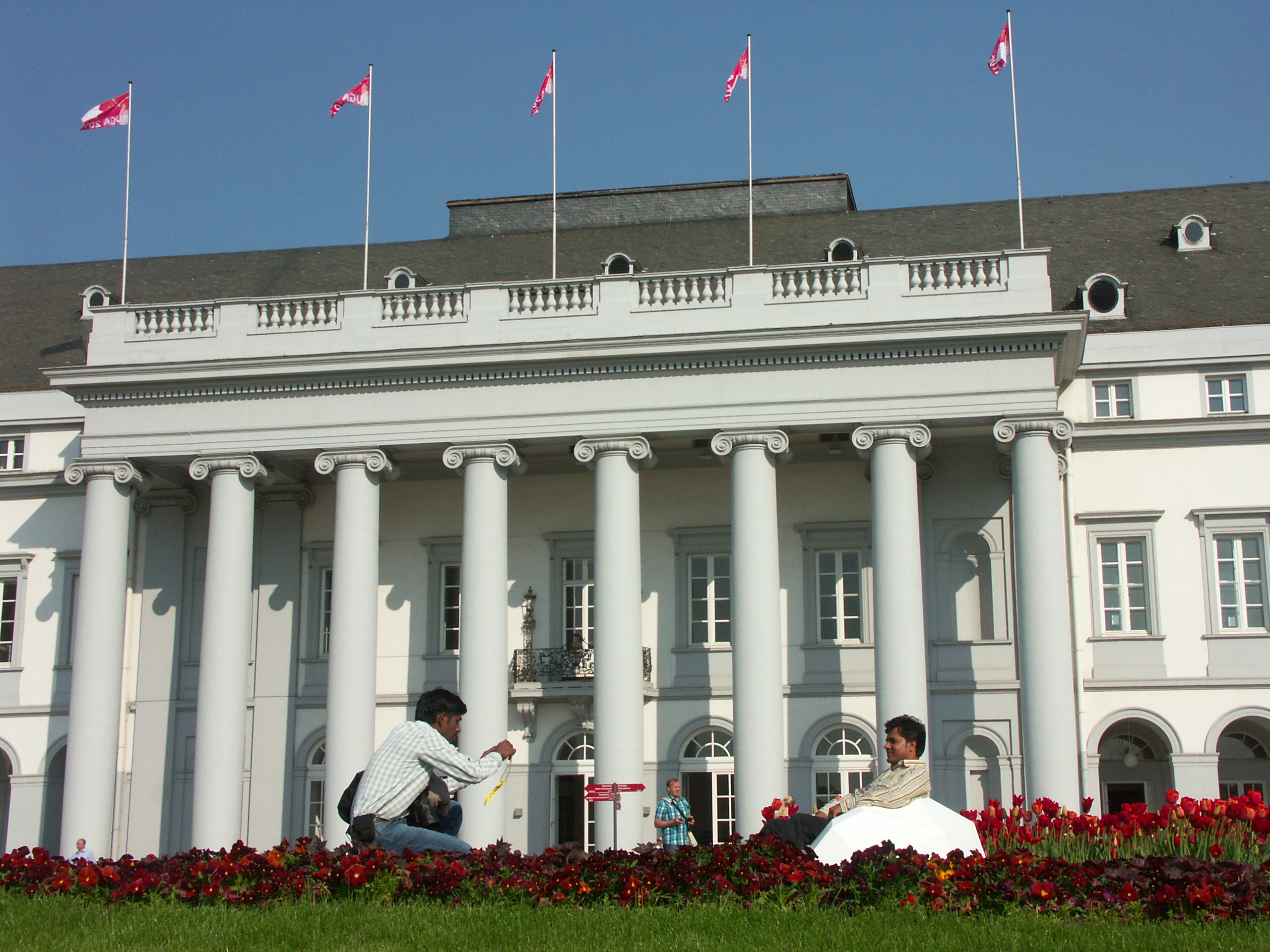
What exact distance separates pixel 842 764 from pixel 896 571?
4.88 metres

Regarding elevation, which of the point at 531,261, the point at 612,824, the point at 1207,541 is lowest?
the point at 612,824

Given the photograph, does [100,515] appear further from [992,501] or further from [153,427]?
[992,501]

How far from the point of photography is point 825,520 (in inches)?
1186

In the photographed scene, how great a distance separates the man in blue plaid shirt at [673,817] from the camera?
23.9 m

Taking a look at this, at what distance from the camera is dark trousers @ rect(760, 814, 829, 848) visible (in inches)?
510

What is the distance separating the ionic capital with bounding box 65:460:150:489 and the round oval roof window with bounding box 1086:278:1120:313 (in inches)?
784

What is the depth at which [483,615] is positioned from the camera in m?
27.5

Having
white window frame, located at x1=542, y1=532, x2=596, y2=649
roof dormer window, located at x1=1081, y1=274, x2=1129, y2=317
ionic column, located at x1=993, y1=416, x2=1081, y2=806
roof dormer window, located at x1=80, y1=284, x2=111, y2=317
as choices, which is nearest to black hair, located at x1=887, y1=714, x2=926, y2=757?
ionic column, located at x1=993, y1=416, x2=1081, y2=806

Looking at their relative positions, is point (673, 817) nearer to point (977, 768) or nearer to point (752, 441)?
point (752, 441)

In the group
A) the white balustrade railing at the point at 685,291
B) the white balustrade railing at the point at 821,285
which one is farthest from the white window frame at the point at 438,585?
the white balustrade railing at the point at 821,285

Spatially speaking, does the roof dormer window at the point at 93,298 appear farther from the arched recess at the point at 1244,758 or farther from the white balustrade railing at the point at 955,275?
the arched recess at the point at 1244,758

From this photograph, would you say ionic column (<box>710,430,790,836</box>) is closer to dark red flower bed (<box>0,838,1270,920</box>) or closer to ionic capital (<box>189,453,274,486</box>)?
ionic capital (<box>189,453,274,486</box>)

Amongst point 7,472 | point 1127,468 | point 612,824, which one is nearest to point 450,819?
point 612,824

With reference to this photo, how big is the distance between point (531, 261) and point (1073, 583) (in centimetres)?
1527
